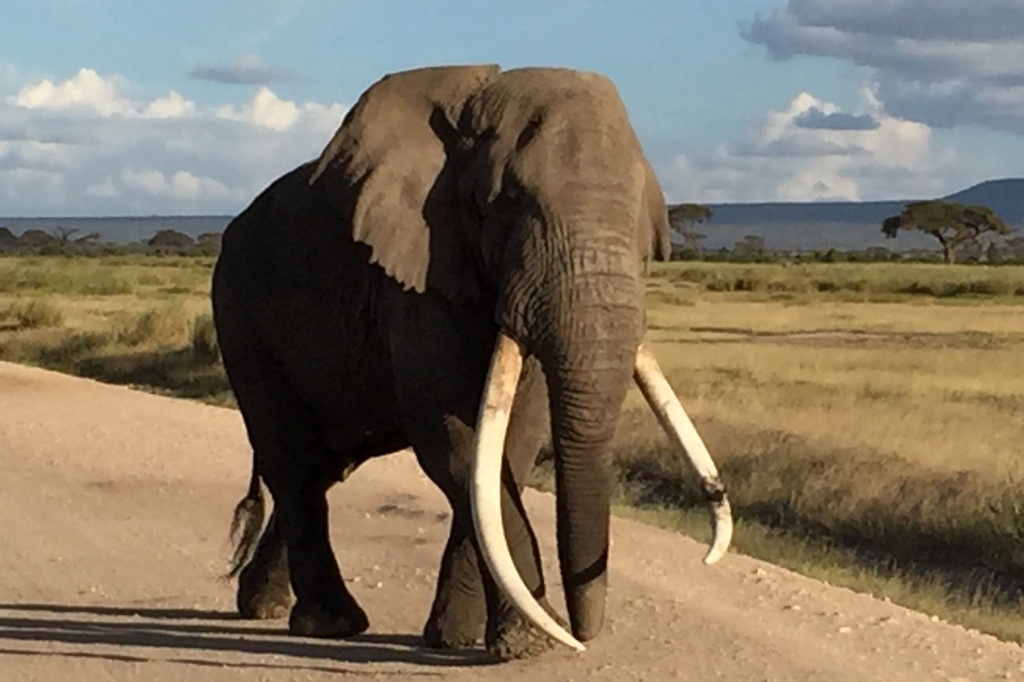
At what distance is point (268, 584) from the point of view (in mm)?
9773

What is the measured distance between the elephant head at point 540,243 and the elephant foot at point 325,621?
1.94 meters

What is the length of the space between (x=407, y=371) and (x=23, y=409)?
14.1m

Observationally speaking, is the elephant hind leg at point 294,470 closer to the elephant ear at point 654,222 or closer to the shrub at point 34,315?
the elephant ear at point 654,222

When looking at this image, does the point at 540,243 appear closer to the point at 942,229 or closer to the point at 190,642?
the point at 190,642

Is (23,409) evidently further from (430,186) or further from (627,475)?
(430,186)

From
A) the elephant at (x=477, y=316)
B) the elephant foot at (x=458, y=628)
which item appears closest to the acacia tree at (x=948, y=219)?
the elephant at (x=477, y=316)

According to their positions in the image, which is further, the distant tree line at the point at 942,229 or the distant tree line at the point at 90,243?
the distant tree line at the point at 90,243

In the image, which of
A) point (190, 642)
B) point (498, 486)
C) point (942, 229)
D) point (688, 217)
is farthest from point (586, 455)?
point (688, 217)

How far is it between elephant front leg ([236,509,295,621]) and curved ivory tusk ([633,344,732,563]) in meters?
2.69

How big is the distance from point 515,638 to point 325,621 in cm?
152

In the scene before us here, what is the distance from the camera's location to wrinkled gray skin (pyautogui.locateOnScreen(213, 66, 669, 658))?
7.13 m

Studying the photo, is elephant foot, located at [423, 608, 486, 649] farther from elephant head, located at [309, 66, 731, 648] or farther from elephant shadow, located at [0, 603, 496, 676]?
elephant head, located at [309, 66, 731, 648]

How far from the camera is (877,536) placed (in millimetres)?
14195

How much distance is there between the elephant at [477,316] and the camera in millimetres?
7121
